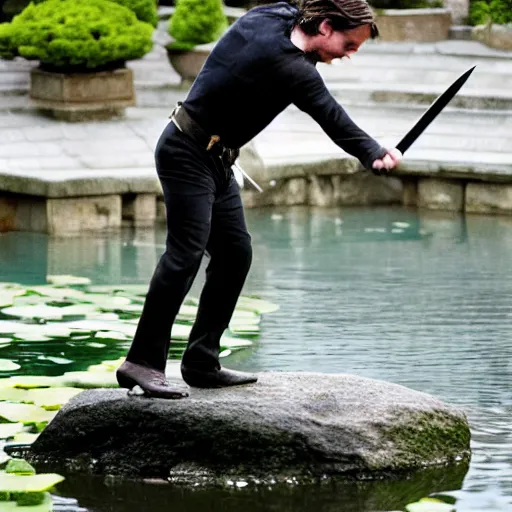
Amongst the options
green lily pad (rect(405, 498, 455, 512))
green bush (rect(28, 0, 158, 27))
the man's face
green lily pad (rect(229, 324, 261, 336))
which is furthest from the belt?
green bush (rect(28, 0, 158, 27))

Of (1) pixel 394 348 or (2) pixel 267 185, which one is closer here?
(1) pixel 394 348

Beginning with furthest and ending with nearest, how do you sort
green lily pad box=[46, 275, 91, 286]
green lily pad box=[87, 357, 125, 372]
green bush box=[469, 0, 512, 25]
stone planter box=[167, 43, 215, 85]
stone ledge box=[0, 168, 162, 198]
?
green bush box=[469, 0, 512, 25]
stone planter box=[167, 43, 215, 85]
stone ledge box=[0, 168, 162, 198]
green lily pad box=[46, 275, 91, 286]
green lily pad box=[87, 357, 125, 372]

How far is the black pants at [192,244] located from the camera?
5383 mm

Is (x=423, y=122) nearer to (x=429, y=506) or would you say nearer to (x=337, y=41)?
(x=337, y=41)

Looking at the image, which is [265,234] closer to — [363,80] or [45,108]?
[45,108]

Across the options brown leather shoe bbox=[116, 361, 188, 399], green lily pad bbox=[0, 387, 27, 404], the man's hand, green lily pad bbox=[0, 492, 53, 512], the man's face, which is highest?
the man's face

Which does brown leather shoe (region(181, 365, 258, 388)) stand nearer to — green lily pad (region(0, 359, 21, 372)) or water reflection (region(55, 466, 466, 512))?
water reflection (region(55, 466, 466, 512))

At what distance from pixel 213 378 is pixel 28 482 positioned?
92 centimetres

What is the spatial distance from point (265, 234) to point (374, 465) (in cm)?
597

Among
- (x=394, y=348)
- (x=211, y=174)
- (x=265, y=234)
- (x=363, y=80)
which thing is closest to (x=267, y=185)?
(x=265, y=234)

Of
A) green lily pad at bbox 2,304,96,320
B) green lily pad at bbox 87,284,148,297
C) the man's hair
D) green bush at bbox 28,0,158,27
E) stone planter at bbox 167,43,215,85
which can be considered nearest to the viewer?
the man's hair

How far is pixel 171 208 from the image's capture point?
5.41 metres

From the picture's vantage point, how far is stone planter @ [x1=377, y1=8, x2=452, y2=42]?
659 inches

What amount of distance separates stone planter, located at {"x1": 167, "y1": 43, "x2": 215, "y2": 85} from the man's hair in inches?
372
